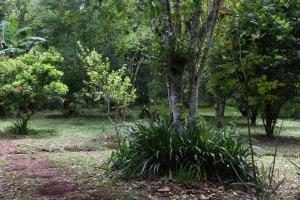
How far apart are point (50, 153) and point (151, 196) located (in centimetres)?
497

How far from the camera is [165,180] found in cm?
591

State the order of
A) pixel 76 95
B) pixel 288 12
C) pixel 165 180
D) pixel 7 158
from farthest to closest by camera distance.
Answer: pixel 76 95, pixel 288 12, pixel 7 158, pixel 165 180

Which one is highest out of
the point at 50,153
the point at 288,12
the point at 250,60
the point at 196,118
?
the point at 288,12

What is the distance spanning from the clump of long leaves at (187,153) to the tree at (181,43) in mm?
486

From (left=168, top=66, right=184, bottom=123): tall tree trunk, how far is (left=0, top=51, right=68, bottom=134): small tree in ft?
24.4

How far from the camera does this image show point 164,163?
20.5ft

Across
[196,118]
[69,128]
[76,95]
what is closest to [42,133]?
[69,128]

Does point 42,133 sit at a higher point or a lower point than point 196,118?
lower

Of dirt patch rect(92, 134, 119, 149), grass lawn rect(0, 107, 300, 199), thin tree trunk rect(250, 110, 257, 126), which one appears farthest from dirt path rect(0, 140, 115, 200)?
thin tree trunk rect(250, 110, 257, 126)

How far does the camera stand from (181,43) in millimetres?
6512

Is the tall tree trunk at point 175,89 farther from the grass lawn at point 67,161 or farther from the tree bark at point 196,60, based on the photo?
the grass lawn at point 67,161

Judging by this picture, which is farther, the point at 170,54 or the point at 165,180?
the point at 170,54

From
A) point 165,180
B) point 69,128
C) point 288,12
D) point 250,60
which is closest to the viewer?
point 250,60

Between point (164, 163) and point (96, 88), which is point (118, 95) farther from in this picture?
point (164, 163)
